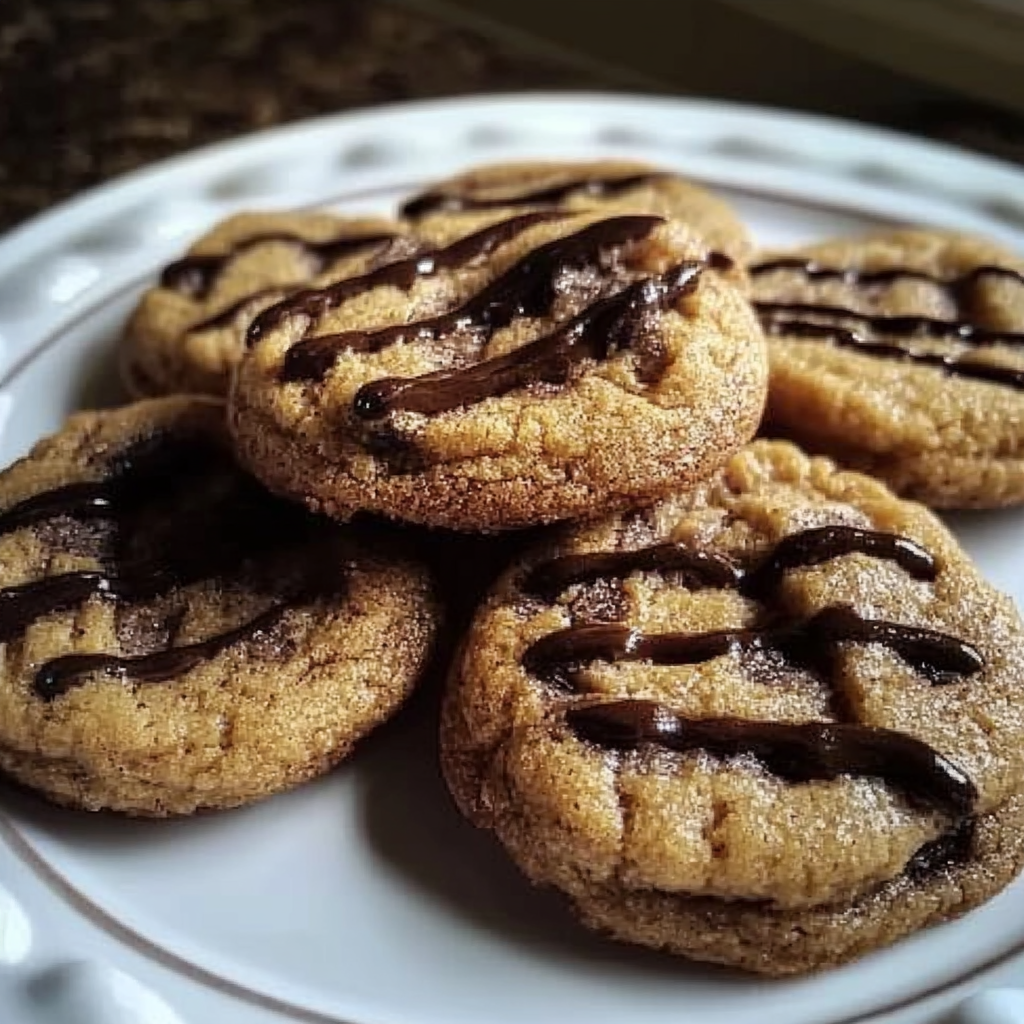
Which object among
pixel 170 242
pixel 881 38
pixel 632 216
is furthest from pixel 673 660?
pixel 881 38

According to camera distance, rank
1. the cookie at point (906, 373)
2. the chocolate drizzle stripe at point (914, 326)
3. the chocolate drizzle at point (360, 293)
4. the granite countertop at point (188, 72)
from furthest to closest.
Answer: the granite countertop at point (188, 72), the chocolate drizzle stripe at point (914, 326), the cookie at point (906, 373), the chocolate drizzle at point (360, 293)

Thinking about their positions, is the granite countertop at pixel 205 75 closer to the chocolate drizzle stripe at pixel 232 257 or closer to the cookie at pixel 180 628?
the chocolate drizzle stripe at pixel 232 257

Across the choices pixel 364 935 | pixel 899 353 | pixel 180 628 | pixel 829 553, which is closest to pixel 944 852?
pixel 829 553

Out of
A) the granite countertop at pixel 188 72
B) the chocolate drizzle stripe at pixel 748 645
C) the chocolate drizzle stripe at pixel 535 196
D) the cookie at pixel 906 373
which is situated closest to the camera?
the chocolate drizzle stripe at pixel 748 645

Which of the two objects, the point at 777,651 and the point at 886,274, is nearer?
the point at 777,651

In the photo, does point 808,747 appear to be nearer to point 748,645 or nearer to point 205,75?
point 748,645

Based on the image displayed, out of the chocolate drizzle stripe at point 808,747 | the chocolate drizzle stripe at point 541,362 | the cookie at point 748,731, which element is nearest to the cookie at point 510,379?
the chocolate drizzle stripe at point 541,362

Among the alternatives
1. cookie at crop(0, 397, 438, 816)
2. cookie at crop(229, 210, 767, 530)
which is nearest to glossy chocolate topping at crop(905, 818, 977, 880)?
cookie at crop(229, 210, 767, 530)
